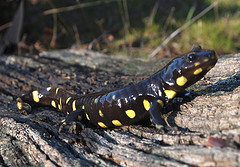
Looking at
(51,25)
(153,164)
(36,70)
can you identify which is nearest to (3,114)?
(36,70)

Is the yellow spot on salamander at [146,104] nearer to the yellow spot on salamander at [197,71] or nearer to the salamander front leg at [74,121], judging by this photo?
the yellow spot on salamander at [197,71]

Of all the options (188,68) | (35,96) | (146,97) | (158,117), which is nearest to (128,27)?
(35,96)

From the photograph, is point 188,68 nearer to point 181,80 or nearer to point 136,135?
point 181,80

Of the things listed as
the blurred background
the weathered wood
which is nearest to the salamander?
the weathered wood

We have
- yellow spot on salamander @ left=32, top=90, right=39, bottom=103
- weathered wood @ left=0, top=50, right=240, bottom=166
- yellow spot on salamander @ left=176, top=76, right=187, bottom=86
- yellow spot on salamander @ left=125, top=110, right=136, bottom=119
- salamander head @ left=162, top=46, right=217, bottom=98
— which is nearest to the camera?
weathered wood @ left=0, top=50, right=240, bottom=166

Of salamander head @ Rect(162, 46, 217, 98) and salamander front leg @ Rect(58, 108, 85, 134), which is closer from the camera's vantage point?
salamander head @ Rect(162, 46, 217, 98)

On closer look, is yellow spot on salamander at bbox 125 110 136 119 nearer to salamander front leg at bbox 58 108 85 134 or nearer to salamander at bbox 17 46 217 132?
salamander at bbox 17 46 217 132

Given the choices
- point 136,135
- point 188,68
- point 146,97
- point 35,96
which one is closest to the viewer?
point 136,135

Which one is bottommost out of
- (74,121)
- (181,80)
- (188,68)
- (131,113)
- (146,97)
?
(74,121)

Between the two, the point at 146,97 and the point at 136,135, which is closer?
the point at 136,135
